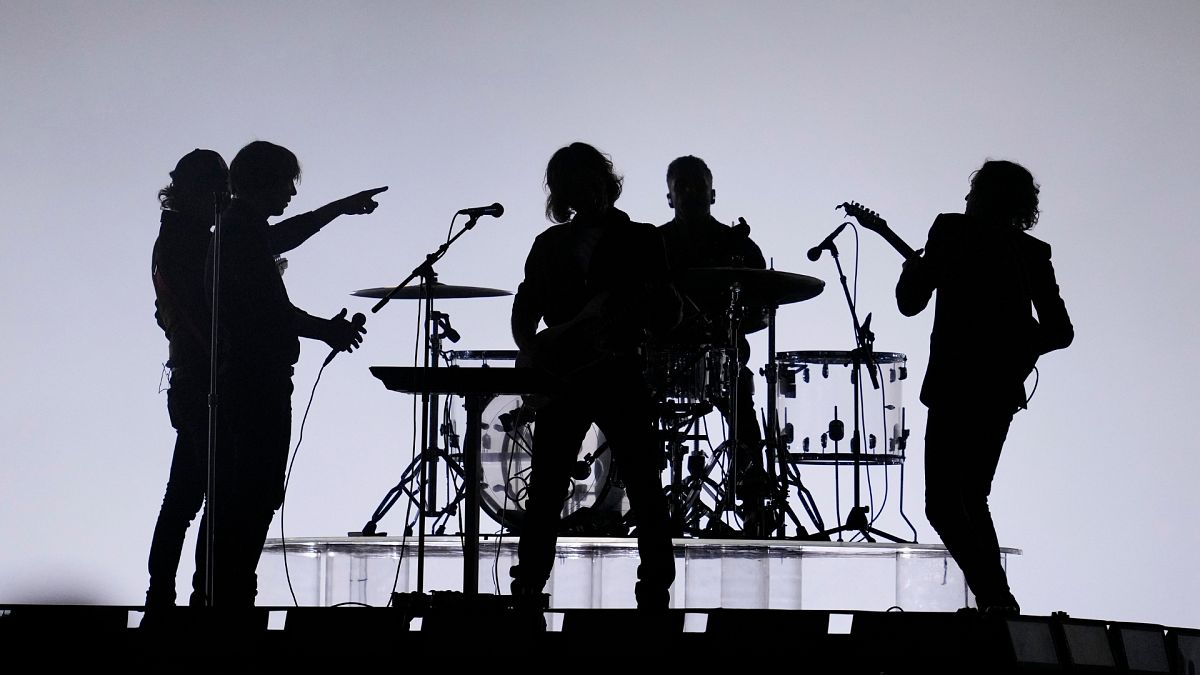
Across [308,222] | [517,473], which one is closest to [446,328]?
[517,473]

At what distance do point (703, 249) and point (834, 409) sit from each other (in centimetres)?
166

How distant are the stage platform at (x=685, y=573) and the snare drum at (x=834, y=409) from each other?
1829mm

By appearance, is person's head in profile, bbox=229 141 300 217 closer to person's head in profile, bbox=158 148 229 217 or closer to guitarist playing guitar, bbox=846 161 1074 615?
person's head in profile, bbox=158 148 229 217

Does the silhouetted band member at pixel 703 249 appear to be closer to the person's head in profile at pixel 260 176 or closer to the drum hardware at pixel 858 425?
the drum hardware at pixel 858 425

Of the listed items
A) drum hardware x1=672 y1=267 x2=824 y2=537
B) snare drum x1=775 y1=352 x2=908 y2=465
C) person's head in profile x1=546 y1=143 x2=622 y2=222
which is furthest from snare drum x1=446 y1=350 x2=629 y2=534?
person's head in profile x1=546 y1=143 x2=622 y2=222

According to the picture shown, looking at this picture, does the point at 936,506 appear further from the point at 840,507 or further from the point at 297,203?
the point at 297,203

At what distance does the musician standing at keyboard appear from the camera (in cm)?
409

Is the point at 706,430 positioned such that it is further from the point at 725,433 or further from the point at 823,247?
the point at 823,247

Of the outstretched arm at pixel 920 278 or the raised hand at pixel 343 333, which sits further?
the raised hand at pixel 343 333

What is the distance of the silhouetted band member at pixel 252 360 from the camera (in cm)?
409

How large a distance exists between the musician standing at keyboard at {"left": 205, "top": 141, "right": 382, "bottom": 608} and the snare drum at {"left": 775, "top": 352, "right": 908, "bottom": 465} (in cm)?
379

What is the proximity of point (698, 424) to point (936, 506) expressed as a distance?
2.92 m

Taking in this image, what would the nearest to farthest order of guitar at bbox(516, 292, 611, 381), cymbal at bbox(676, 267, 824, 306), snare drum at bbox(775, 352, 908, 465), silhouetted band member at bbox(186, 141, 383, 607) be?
guitar at bbox(516, 292, 611, 381) < silhouetted band member at bbox(186, 141, 383, 607) < cymbal at bbox(676, 267, 824, 306) < snare drum at bbox(775, 352, 908, 465)

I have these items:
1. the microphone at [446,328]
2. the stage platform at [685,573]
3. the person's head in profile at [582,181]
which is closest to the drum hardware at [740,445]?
the stage platform at [685,573]
